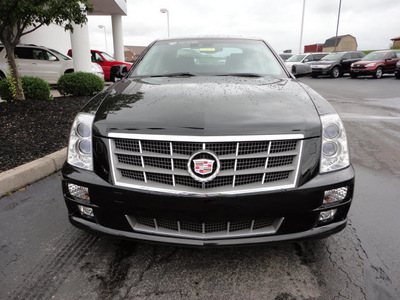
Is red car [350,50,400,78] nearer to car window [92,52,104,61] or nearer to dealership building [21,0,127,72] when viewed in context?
dealership building [21,0,127,72]

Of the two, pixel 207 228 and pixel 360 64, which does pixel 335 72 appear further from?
pixel 207 228

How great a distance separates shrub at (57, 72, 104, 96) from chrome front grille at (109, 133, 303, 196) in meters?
7.20

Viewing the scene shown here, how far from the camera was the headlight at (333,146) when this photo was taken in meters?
2.00

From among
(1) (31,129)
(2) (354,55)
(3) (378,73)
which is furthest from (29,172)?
(2) (354,55)

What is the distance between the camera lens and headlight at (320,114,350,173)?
2000 millimetres

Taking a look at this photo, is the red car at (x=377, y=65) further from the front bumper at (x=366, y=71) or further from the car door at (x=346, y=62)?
the car door at (x=346, y=62)

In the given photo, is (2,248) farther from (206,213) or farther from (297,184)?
(297,184)

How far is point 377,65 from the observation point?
771 inches

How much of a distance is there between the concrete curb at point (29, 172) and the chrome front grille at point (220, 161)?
2.10 m

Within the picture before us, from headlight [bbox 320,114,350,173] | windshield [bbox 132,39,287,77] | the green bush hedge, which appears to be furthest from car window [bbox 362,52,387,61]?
headlight [bbox 320,114,350,173]

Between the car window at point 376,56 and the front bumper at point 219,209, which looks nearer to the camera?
the front bumper at point 219,209

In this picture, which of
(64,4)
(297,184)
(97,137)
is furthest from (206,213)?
(64,4)

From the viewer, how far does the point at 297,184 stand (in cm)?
189

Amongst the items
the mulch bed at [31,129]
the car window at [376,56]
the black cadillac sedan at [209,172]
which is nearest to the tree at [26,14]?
the mulch bed at [31,129]
